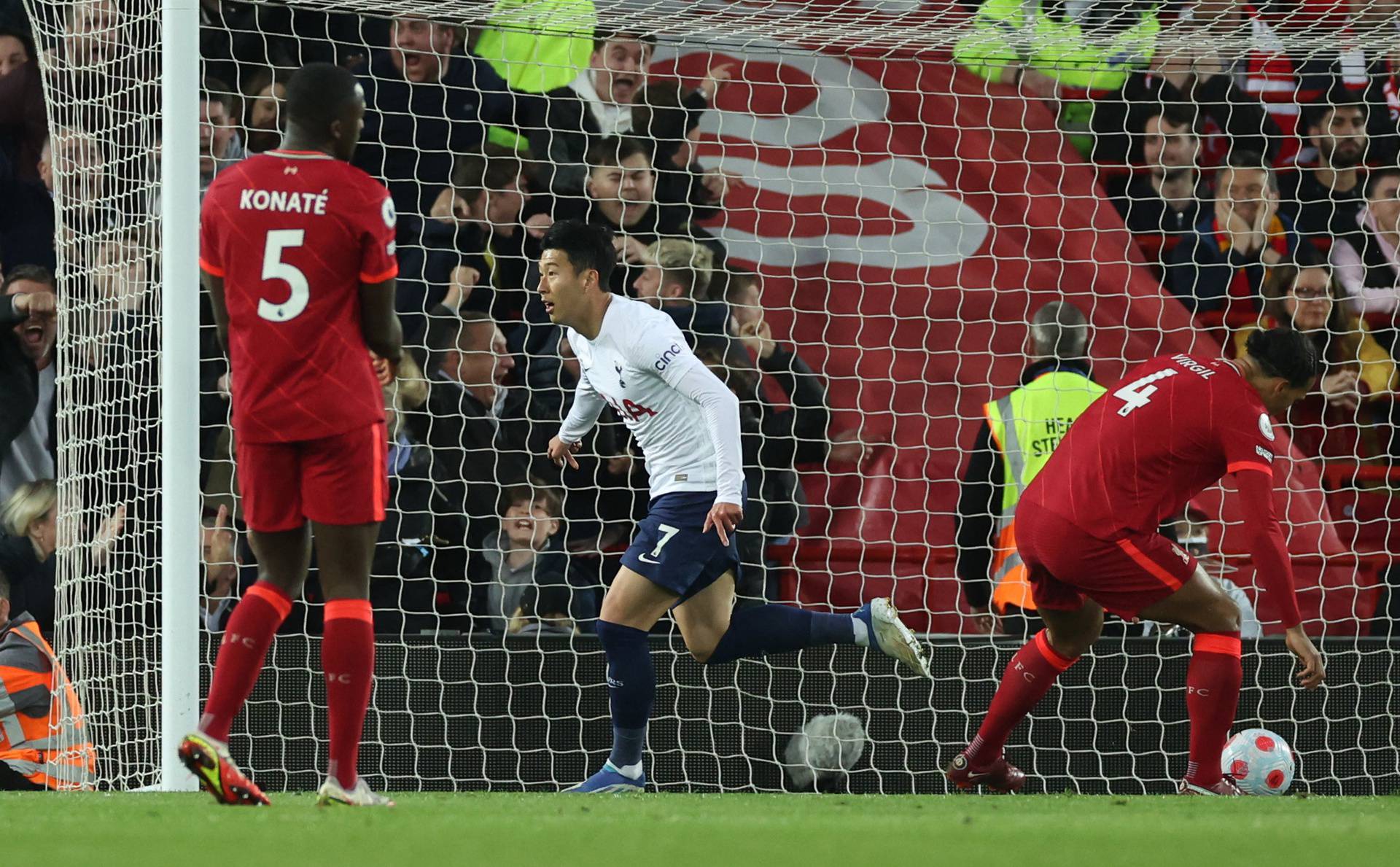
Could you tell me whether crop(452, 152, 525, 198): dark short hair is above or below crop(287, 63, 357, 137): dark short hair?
above

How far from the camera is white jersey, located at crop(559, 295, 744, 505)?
546cm

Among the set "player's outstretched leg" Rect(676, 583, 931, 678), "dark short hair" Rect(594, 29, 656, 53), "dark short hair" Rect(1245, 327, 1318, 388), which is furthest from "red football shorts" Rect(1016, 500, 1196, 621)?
"dark short hair" Rect(594, 29, 656, 53)

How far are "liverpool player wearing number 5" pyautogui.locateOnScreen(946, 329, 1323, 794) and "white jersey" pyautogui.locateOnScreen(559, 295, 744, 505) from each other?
95 centimetres

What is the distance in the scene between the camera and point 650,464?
5.80 m

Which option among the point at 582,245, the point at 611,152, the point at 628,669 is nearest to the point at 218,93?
the point at 611,152

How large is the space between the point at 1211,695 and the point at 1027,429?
2092 millimetres

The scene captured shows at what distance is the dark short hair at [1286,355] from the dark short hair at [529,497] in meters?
2.90

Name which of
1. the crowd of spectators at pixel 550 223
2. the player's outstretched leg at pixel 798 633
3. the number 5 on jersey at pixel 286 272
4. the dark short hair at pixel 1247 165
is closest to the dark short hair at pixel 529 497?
the crowd of spectators at pixel 550 223

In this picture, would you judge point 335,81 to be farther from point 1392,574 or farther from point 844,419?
point 1392,574

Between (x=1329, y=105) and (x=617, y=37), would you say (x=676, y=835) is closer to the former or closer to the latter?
(x=617, y=37)

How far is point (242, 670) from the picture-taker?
4.06 metres

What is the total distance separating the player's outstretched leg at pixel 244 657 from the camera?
3891 millimetres

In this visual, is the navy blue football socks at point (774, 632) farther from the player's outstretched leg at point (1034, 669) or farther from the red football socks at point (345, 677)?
the red football socks at point (345, 677)

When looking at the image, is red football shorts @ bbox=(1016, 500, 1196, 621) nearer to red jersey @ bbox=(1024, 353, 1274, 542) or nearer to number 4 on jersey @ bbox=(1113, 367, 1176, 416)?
red jersey @ bbox=(1024, 353, 1274, 542)
